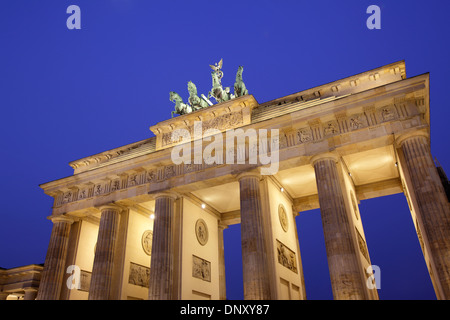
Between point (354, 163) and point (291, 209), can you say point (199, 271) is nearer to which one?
point (291, 209)

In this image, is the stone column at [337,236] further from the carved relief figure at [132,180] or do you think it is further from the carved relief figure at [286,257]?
the carved relief figure at [132,180]

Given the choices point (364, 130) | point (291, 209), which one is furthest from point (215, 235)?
point (364, 130)

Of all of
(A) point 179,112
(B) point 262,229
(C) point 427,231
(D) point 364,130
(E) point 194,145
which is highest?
(A) point 179,112

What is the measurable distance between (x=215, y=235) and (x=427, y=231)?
1381 centimetres

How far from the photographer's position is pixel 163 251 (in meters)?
19.0

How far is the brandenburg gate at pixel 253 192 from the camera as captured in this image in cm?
1564

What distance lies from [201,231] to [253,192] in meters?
6.32

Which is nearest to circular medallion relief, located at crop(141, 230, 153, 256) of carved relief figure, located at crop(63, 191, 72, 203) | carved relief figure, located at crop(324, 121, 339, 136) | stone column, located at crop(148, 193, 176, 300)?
stone column, located at crop(148, 193, 176, 300)

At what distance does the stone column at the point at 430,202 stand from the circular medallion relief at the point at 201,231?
12400 millimetres

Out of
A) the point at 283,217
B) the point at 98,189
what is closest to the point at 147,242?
the point at 98,189

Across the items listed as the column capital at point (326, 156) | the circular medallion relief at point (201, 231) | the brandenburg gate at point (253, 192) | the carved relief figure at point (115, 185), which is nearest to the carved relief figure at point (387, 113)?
the brandenburg gate at point (253, 192)

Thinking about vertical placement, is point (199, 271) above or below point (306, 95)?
below
